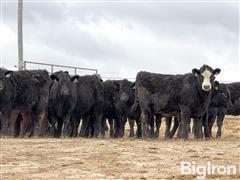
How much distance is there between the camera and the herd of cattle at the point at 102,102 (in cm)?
1828

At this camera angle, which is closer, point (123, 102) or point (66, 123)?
point (66, 123)

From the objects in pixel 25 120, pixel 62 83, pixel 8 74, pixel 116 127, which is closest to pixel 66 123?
pixel 62 83

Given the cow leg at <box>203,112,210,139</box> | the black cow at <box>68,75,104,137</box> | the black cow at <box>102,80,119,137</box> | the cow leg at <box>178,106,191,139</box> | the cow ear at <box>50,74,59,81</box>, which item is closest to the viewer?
the cow leg at <box>178,106,191,139</box>

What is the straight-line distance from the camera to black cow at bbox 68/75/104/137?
20.4 m

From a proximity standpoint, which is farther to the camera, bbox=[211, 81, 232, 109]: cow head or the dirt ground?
bbox=[211, 81, 232, 109]: cow head

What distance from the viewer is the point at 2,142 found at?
590 inches

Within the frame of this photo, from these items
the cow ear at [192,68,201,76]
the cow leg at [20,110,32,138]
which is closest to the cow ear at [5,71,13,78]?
the cow leg at [20,110,32,138]

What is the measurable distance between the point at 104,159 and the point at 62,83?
26.2 feet

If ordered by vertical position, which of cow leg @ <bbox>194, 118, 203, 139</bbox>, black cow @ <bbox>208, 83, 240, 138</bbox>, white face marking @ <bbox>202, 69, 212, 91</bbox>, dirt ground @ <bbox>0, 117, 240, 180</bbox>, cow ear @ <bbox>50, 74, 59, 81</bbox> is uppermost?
cow ear @ <bbox>50, 74, 59, 81</bbox>

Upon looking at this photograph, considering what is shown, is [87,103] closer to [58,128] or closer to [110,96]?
[110,96]

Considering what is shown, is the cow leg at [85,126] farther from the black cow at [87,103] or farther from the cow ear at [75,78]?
the cow ear at [75,78]

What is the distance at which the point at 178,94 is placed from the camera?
18344 mm

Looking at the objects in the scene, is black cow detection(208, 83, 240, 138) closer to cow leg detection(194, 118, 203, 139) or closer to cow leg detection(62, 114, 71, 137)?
cow leg detection(194, 118, 203, 139)

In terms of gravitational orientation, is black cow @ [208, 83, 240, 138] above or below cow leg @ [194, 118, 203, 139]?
above
